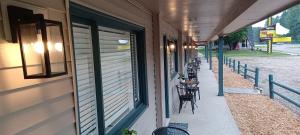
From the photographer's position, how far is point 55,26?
1260 millimetres

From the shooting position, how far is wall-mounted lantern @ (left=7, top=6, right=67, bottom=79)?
1111mm

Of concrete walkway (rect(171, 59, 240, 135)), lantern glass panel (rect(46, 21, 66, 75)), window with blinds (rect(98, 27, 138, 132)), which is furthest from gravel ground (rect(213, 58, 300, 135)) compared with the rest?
lantern glass panel (rect(46, 21, 66, 75))

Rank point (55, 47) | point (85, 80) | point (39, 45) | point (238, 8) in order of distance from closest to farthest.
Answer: point (39, 45)
point (55, 47)
point (85, 80)
point (238, 8)

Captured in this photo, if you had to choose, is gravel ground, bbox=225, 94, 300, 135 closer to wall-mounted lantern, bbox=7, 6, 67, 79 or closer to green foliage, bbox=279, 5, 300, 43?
wall-mounted lantern, bbox=7, 6, 67, 79

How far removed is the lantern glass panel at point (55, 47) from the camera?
1196 millimetres

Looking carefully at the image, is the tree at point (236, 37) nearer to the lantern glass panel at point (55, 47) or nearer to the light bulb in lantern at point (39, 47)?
the lantern glass panel at point (55, 47)

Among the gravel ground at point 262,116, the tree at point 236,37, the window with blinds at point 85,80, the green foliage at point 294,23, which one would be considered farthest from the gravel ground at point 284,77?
the green foliage at point 294,23

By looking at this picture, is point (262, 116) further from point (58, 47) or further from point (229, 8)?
point (58, 47)

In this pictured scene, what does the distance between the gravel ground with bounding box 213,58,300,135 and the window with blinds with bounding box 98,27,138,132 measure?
2.85 metres

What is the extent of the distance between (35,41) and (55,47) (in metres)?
0.13

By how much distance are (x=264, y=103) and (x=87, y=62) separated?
6758 millimetres

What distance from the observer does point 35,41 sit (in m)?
1.13

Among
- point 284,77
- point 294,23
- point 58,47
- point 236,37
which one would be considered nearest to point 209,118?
point 58,47

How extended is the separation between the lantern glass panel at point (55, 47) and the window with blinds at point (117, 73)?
113 cm
